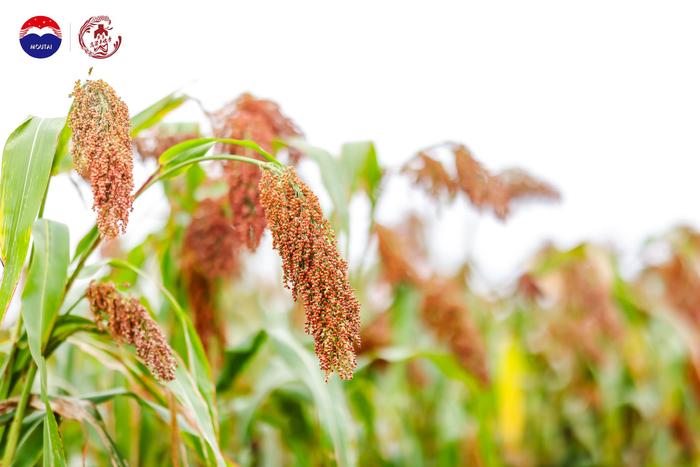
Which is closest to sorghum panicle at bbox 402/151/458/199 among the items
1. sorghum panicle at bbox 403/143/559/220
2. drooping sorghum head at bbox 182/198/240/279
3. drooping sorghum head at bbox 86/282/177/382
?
sorghum panicle at bbox 403/143/559/220

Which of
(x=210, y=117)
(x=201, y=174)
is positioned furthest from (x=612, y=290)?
(x=210, y=117)

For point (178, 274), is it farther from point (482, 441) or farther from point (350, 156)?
point (482, 441)

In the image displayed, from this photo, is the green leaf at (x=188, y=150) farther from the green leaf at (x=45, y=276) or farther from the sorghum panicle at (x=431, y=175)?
the sorghum panicle at (x=431, y=175)

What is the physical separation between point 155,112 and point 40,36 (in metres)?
0.18

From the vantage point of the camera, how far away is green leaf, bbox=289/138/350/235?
124 cm

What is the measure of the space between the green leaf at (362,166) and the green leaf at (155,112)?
36cm

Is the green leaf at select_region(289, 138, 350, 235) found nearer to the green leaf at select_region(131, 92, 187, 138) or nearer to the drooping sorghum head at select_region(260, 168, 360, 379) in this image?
the green leaf at select_region(131, 92, 187, 138)

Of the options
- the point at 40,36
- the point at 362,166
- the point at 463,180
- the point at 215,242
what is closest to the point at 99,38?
the point at 40,36

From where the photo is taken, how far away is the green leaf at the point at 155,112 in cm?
107

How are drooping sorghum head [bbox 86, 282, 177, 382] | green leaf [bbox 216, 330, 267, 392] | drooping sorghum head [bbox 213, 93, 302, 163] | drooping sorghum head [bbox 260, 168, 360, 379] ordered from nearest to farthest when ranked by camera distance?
drooping sorghum head [bbox 260, 168, 360, 379] → drooping sorghum head [bbox 86, 282, 177, 382] → drooping sorghum head [bbox 213, 93, 302, 163] → green leaf [bbox 216, 330, 267, 392]

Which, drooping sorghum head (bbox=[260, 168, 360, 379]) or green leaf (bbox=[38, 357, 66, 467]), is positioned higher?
drooping sorghum head (bbox=[260, 168, 360, 379])

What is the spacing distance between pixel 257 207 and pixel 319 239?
0.87 ft

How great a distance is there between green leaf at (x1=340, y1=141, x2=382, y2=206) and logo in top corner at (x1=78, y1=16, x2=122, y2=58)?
0.56m

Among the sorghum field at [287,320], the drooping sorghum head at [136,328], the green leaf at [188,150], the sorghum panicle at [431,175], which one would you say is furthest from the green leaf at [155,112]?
the sorghum panicle at [431,175]
